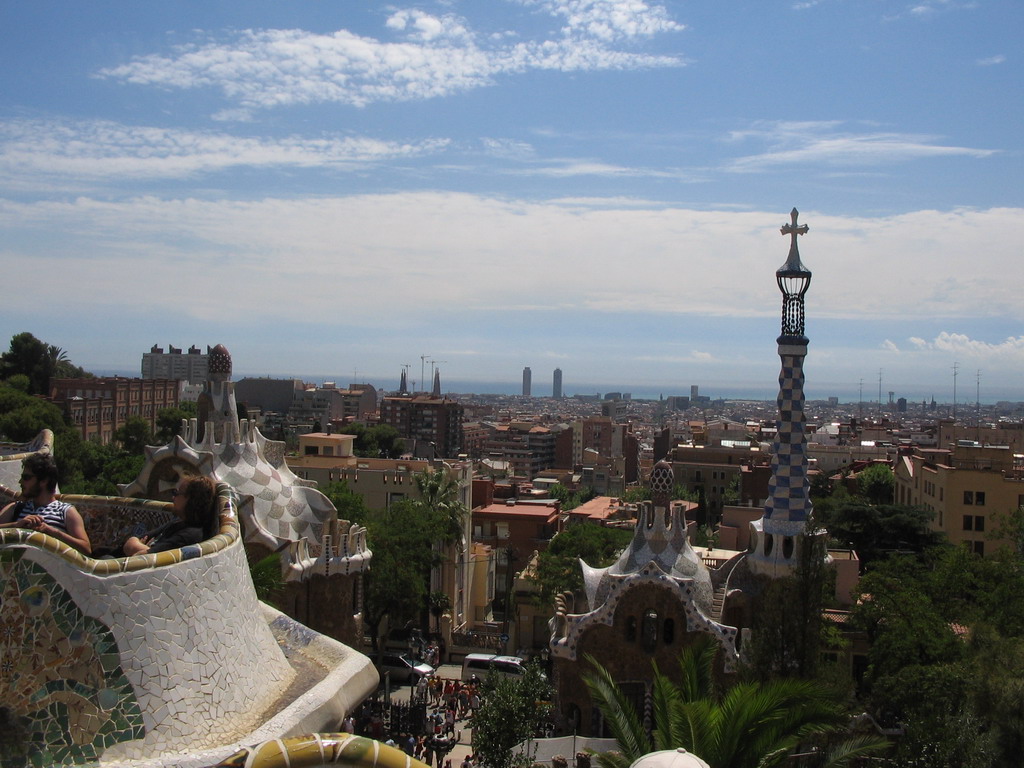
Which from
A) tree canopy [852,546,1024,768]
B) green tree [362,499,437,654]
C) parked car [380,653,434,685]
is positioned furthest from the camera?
green tree [362,499,437,654]

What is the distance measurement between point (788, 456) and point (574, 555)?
11.5 meters

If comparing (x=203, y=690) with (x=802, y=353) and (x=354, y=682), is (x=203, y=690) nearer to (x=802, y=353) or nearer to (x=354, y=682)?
(x=354, y=682)

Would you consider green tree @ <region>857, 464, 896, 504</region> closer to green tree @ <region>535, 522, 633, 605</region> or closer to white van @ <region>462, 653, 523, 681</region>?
green tree @ <region>535, 522, 633, 605</region>

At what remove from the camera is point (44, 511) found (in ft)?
22.2

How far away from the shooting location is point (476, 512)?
1757 inches

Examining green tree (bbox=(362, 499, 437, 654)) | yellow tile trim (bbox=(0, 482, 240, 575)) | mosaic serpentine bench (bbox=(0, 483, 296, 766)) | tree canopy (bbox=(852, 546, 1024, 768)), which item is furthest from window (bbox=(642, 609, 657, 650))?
mosaic serpentine bench (bbox=(0, 483, 296, 766))

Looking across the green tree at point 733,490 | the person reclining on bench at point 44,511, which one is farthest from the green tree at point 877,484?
the person reclining on bench at point 44,511

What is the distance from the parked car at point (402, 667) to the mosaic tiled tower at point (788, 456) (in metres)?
10.2

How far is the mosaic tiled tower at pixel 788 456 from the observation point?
19.6m

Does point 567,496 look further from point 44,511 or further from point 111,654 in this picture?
point 111,654

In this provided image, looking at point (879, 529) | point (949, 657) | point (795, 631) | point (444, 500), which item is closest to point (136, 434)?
point (444, 500)

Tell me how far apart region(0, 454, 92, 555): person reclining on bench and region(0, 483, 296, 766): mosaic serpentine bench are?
0.63 meters

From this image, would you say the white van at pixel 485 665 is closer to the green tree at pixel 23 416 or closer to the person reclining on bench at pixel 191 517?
the person reclining on bench at pixel 191 517

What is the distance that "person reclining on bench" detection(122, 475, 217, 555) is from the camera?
23.6 feet
